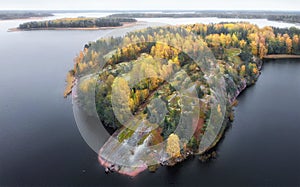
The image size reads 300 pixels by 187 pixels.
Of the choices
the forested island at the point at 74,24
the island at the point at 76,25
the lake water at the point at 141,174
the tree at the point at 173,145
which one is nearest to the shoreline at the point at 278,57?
the lake water at the point at 141,174

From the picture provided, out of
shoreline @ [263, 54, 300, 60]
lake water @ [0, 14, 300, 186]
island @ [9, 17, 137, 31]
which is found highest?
island @ [9, 17, 137, 31]

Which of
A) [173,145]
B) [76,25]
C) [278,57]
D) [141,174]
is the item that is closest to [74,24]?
[76,25]

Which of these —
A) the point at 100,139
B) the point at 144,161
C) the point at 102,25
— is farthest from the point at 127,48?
the point at 102,25

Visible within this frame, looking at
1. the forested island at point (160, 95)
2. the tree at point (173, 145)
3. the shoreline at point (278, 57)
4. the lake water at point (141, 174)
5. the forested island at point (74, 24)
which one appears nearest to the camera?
the lake water at point (141, 174)

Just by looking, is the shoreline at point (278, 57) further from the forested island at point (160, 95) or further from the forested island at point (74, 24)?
the forested island at point (74, 24)

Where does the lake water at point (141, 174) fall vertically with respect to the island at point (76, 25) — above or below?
below

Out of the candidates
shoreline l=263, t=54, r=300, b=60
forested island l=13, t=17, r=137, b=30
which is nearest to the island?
forested island l=13, t=17, r=137, b=30

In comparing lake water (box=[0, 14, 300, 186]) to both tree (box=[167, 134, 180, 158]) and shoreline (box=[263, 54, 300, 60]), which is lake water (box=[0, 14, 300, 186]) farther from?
shoreline (box=[263, 54, 300, 60])
